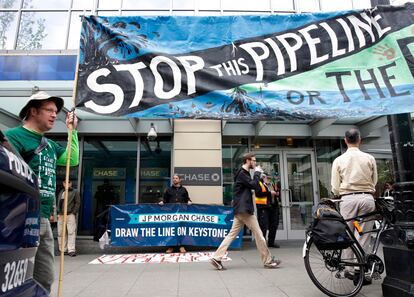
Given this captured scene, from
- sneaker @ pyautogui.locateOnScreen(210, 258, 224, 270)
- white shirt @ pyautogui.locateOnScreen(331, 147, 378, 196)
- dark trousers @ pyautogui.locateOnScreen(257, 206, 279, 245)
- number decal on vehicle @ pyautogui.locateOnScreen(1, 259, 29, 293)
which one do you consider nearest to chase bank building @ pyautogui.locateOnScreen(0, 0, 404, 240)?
dark trousers @ pyautogui.locateOnScreen(257, 206, 279, 245)

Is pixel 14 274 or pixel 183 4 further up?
pixel 183 4

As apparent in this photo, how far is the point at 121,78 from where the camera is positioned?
3270 millimetres

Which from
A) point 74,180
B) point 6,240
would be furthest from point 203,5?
point 6,240

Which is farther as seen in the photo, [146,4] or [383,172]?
[383,172]

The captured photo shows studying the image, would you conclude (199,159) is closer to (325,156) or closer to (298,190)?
(298,190)

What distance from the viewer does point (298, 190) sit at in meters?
10.6

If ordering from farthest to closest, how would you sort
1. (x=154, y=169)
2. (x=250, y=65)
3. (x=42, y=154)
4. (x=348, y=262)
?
(x=154, y=169) < (x=348, y=262) < (x=250, y=65) < (x=42, y=154)

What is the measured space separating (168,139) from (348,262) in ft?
24.6

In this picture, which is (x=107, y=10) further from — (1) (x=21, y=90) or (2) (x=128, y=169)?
(2) (x=128, y=169)

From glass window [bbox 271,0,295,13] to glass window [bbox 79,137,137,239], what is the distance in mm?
6469

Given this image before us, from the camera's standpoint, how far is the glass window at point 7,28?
10.4m

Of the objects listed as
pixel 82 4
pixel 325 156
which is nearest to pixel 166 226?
pixel 325 156

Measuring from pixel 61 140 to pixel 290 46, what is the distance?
29.3 feet

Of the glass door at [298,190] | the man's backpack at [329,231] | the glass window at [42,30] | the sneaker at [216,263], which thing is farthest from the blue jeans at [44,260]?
the glass window at [42,30]
